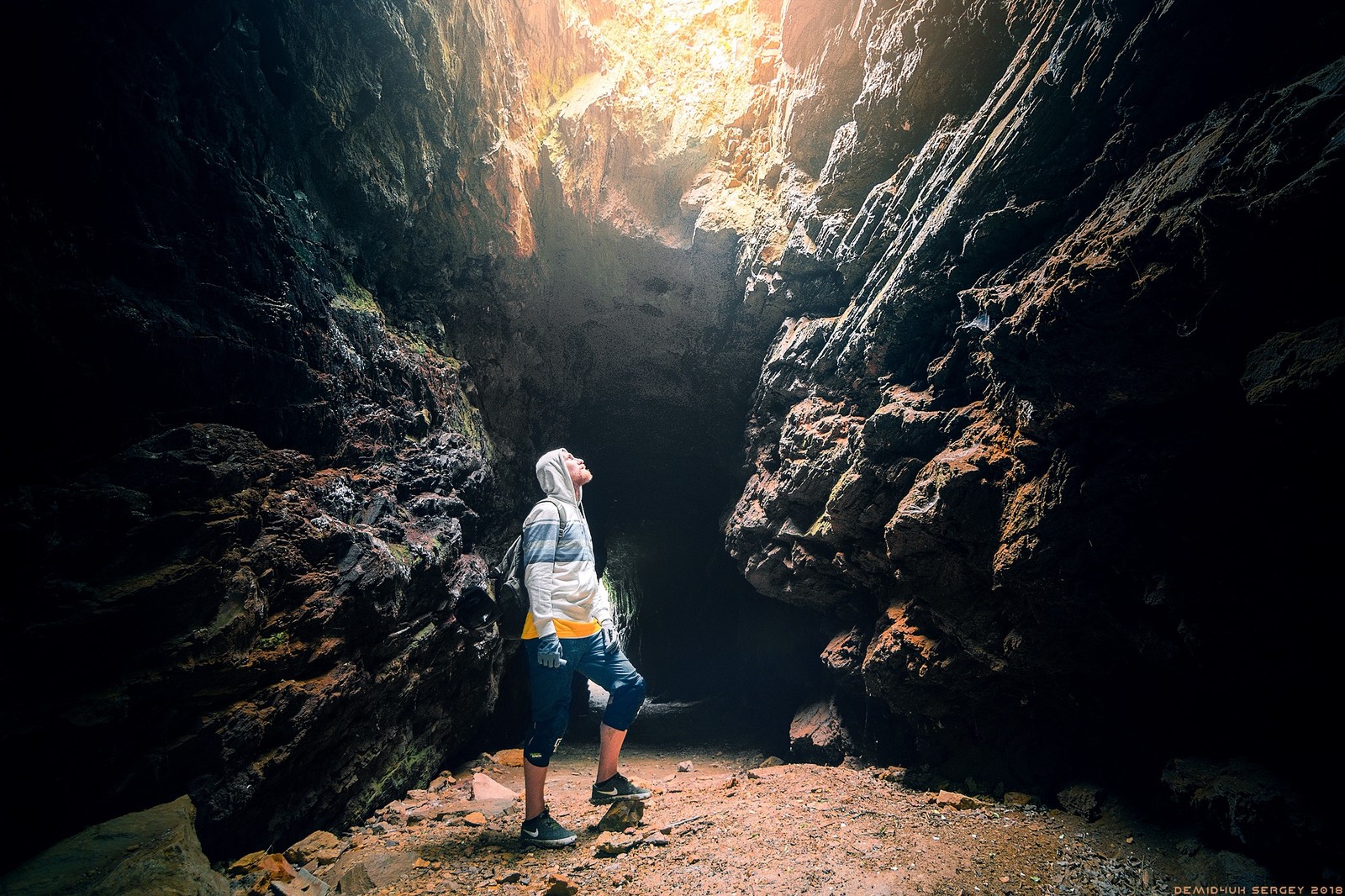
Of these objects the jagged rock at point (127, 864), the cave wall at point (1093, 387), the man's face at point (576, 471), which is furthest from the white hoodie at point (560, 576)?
the cave wall at point (1093, 387)

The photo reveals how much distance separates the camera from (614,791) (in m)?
3.82

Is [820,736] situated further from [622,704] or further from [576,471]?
[576,471]

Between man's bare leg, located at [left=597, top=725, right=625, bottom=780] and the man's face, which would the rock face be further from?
man's bare leg, located at [left=597, top=725, right=625, bottom=780]

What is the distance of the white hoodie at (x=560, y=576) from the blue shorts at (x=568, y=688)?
0.40 feet

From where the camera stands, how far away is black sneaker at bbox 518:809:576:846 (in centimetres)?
312

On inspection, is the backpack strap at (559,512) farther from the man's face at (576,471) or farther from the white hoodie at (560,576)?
the man's face at (576,471)

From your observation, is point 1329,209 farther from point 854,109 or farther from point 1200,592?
point 854,109

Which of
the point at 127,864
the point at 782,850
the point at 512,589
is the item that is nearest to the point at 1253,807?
the point at 782,850

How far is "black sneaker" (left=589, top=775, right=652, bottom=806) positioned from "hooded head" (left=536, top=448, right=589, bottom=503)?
212 cm

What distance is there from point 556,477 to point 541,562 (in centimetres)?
83

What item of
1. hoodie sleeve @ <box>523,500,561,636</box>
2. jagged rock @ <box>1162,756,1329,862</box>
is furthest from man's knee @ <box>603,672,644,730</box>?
jagged rock @ <box>1162,756,1329,862</box>

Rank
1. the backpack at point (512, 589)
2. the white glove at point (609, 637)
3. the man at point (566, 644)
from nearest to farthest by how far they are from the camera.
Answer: the man at point (566, 644) → the white glove at point (609, 637) → the backpack at point (512, 589)

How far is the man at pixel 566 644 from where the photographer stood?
3.48 meters

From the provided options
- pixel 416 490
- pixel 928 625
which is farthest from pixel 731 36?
pixel 928 625
